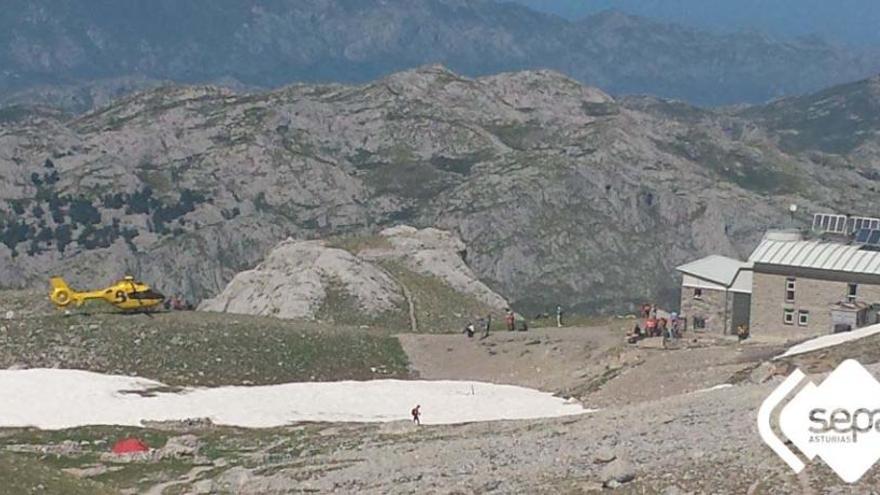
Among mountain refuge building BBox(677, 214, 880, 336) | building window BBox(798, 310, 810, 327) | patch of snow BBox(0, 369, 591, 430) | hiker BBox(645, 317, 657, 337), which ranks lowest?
patch of snow BBox(0, 369, 591, 430)

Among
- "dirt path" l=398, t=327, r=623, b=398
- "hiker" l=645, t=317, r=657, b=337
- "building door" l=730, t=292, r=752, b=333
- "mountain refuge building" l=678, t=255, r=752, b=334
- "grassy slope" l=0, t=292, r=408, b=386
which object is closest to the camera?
"grassy slope" l=0, t=292, r=408, b=386

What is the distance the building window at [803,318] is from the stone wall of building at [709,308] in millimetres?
4946

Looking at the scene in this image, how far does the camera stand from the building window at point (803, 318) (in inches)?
3300

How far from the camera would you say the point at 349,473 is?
1964 inches

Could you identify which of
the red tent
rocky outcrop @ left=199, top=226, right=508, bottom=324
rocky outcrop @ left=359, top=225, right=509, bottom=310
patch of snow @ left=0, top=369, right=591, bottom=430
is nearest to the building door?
patch of snow @ left=0, top=369, right=591, bottom=430

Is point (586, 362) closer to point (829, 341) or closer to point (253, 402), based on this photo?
point (829, 341)

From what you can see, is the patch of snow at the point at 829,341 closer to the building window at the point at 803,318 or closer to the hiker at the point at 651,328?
the building window at the point at 803,318

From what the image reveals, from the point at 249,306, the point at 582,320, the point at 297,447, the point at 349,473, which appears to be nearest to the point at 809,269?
the point at 582,320

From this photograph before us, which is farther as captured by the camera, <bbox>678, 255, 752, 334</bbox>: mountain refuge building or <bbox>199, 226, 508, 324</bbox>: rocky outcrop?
<bbox>199, 226, 508, 324</bbox>: rocky outcrop

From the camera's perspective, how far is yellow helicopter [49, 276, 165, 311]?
301ft

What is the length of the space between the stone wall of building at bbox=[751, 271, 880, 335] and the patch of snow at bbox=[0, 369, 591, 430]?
15858 mm

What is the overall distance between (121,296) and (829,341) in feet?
152

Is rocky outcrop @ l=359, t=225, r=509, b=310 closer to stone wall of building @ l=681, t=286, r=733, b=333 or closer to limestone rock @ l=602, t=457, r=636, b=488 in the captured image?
stone wall of building @ l=681, t=286, r=733, b=333

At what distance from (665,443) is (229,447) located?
24479 millimetres
